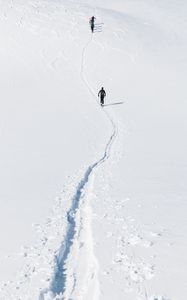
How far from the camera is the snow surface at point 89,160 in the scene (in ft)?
30.8

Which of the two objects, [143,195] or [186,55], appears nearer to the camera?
[143,195]

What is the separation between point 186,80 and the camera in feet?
142

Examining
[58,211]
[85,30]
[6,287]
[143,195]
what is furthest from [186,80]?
[6,287]

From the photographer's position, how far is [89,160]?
64.9 ft

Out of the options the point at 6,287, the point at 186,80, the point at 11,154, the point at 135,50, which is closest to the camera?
the point at 6,287

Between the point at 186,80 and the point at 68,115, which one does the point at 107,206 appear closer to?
the point at 68,115

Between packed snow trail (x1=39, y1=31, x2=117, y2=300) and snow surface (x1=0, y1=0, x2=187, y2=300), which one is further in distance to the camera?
snow surface (x1=0, y1=0, x2=187, y2=300)

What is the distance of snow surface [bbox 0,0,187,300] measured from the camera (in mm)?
9391

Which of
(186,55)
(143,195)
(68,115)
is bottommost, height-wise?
(143,195)

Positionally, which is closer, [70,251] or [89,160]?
[70,251]

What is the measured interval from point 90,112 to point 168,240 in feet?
67.9

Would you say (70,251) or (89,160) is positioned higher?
(89,160)

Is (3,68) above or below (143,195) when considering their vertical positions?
above

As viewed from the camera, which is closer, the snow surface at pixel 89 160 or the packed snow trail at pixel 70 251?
the packed snow trail at pixel 70 251
